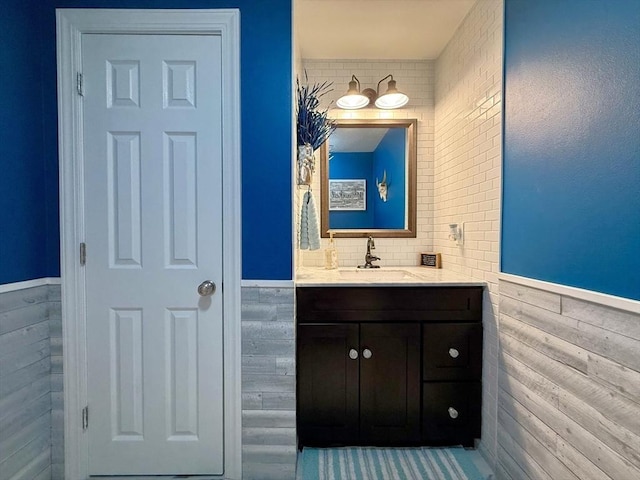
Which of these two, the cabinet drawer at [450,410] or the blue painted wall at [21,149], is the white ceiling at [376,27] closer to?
the blue painted wall at [21,149]

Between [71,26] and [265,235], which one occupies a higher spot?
[71,26]

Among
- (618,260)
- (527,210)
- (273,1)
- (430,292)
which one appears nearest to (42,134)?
(273,1)

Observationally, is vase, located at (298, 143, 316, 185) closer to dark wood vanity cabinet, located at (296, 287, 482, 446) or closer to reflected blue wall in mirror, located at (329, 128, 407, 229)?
reflected blue wall in mirror, located at (329, 128, 407, 229)

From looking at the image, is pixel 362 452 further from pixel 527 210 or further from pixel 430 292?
pixel 527 210

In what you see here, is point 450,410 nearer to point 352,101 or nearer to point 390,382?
point 390,382

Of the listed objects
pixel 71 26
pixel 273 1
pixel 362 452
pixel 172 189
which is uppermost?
pixel 273 1

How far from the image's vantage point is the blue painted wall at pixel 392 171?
249 centimetres

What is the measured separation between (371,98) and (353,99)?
180 mm

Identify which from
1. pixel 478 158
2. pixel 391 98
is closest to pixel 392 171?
pixel 391 98

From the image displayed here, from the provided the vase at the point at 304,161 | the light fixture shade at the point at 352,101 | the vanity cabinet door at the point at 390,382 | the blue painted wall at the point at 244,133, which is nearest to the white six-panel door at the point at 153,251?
the blue painted wall at the point at 244,133

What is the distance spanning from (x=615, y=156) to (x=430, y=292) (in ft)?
3.26

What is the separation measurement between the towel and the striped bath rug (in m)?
1.17

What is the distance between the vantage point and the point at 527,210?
1.39 meters

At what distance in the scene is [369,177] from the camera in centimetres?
249
